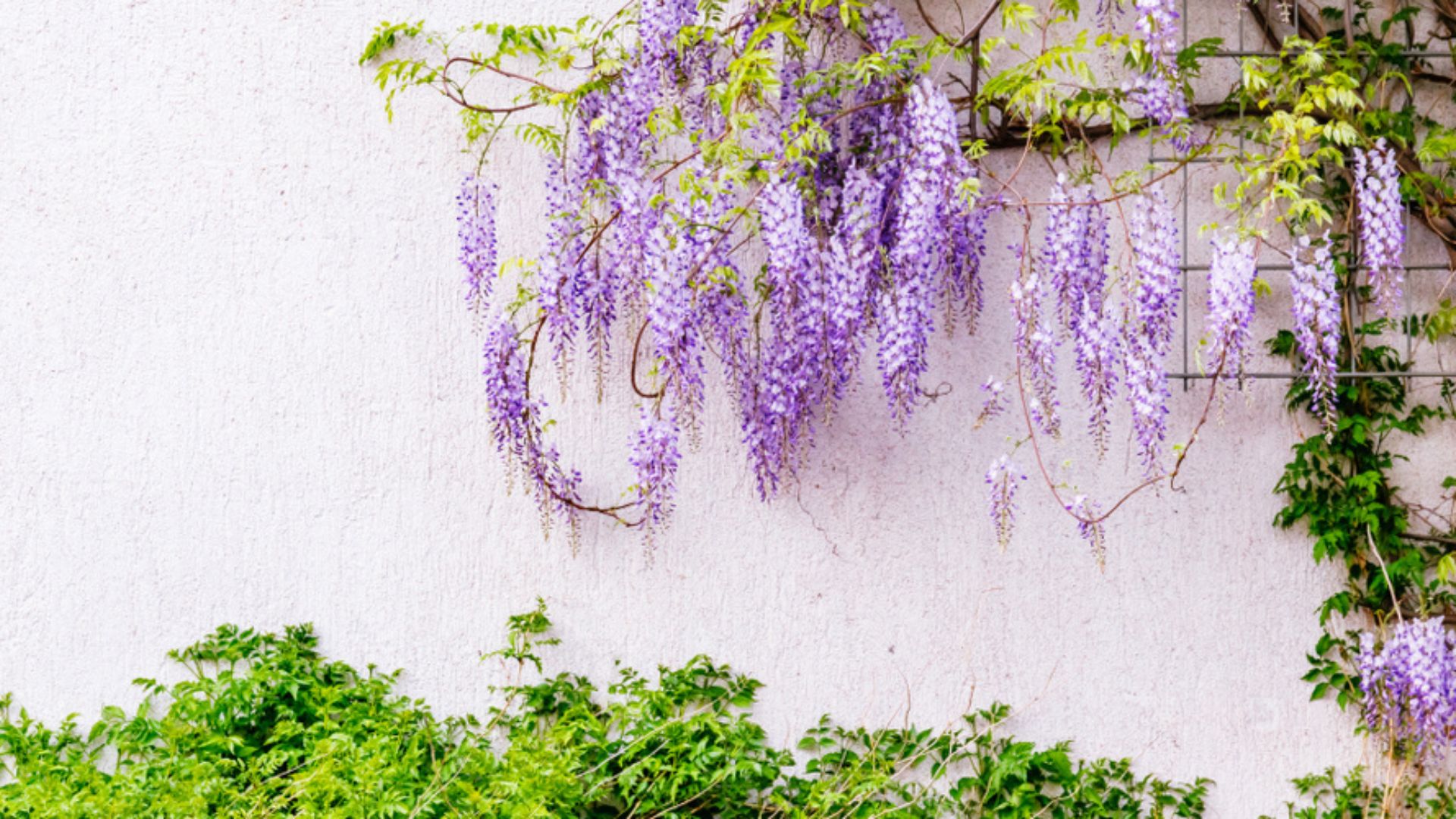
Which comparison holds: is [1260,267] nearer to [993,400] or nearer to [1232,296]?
[1232,296]

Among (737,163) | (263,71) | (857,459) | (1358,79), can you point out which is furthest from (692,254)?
(1358,79)

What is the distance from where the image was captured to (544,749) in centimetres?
234

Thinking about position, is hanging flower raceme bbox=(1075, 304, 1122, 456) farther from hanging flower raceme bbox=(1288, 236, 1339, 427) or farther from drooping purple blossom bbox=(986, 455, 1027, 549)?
hanging flower raceme bbox=(1288, 236, 1339, 427)

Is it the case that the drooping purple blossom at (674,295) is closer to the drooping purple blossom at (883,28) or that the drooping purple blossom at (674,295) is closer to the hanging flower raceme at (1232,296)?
the drooping purple blossom at (883,28)

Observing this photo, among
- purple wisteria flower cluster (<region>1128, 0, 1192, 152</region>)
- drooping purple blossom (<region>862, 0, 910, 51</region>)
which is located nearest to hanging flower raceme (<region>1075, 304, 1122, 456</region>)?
purple wisteria flower cluster (<region>1128, 0, 1192, 152</region>)

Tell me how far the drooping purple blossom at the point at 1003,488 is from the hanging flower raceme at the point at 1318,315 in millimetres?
617

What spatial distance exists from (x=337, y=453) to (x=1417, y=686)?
96.9 inches

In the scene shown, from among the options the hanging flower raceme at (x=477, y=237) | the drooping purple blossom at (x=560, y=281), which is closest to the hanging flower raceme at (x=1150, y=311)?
the drooping purple blossom at (x=560, y=281)

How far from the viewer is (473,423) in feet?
9.45

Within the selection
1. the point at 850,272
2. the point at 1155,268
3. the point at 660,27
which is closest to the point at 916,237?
the point at 850,272

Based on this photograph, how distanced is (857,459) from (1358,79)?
142cm

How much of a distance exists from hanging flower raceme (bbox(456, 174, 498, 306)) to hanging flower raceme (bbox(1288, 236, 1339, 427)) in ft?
5.68

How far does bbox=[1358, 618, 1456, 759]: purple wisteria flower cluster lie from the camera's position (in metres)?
2.49

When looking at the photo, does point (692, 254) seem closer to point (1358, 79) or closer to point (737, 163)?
point (737, 163)
